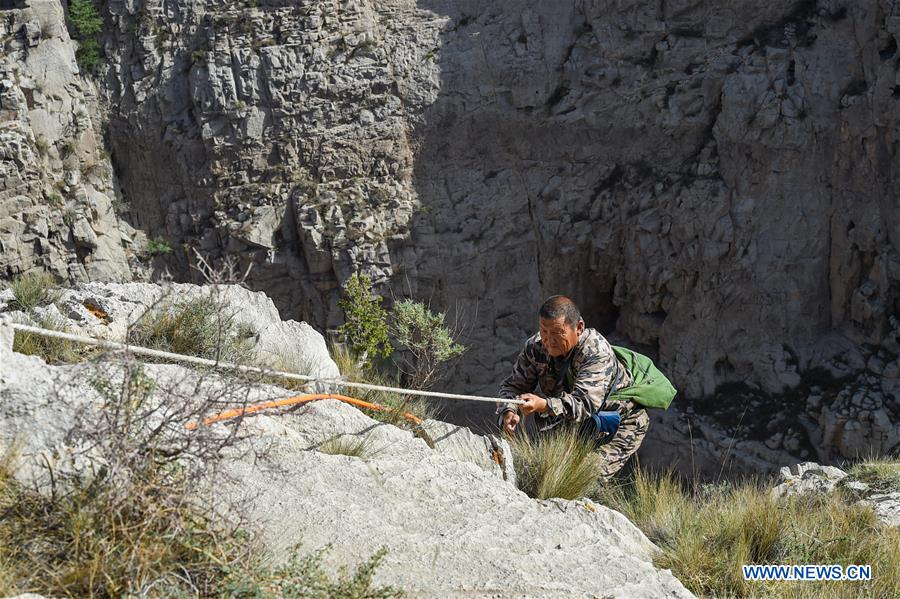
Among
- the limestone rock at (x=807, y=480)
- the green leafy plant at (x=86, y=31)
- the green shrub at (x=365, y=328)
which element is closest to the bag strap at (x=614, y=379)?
the limestone rock at (x=807, y=480)

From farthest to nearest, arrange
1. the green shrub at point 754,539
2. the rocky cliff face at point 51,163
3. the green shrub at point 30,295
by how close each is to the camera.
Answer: the rocky cliff face at point 51,163 < the green shrub at point 30,295 < the green shrub at point 754,539

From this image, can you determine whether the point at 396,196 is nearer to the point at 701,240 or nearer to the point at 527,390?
the point at 701,240

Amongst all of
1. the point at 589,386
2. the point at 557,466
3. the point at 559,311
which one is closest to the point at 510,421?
the point at 557,466

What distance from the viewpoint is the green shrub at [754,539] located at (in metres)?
3.68

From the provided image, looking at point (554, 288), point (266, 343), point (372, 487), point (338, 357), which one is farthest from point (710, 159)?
point (372, 487)

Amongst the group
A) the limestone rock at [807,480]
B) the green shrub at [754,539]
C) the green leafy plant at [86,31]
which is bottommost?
the limestone rock at [807,480]

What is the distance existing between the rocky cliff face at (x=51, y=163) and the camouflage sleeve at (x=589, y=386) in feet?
33.1

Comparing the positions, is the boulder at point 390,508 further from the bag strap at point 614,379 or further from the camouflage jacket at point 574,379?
the bag strap at point 614,379

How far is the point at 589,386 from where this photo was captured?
475cm

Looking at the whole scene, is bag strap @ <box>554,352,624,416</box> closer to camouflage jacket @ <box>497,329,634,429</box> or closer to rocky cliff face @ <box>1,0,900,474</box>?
camouflage jacket @ <box>497,329,634,429</box>

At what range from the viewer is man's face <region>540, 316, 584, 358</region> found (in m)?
4.70

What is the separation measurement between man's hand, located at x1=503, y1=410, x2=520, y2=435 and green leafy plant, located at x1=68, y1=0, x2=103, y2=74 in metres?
12.8

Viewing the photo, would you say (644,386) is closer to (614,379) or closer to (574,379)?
(614,379)

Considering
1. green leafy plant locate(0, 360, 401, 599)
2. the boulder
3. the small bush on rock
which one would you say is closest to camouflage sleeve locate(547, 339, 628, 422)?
the boulder
